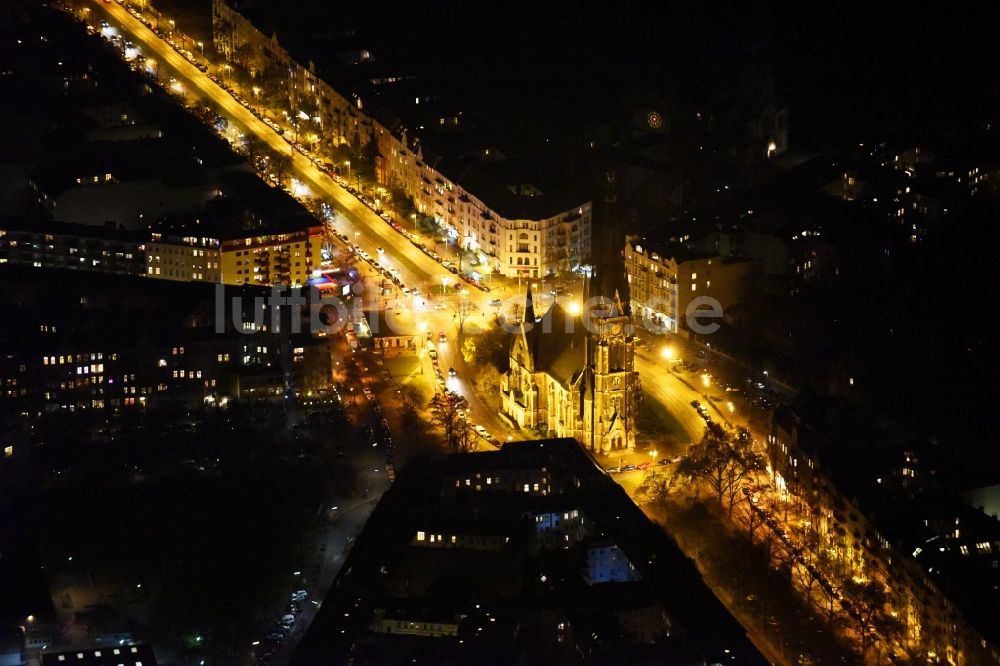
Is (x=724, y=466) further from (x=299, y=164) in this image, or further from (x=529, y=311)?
(x=299, y=164)

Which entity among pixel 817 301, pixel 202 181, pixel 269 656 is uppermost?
pixel 202 181

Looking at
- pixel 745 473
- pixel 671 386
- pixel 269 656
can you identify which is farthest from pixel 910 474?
pixel 269 656

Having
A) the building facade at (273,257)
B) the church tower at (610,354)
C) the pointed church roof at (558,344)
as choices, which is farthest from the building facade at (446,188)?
the church tower at (610,354)

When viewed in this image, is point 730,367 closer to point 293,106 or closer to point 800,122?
point 800,122

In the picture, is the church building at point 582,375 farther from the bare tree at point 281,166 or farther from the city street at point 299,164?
the bare tree at point 281,166

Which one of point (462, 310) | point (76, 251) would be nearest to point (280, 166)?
point (76, 251)
